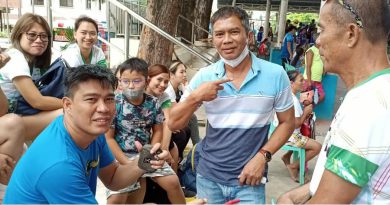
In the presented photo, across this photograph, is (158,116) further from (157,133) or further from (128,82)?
(128,82)

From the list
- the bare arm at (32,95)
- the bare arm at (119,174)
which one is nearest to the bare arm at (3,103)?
the bare arm at (32,95)

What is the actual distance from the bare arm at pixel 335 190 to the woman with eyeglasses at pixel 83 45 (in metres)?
2.71

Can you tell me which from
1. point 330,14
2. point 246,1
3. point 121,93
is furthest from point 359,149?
point 246,1

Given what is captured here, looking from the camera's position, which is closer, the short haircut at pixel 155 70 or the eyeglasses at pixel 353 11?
the eyeglasses at pixel 353 11

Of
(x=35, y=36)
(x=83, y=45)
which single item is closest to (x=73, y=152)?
(x=35, y=36)

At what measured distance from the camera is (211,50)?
1164cm

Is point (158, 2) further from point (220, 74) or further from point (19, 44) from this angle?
point (220, 74)

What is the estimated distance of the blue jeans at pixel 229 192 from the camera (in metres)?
2.16

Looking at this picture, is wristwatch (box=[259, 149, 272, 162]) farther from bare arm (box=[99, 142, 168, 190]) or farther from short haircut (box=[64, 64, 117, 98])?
short haircut (box=[64, 64, 117, 98])

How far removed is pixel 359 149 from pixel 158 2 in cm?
582

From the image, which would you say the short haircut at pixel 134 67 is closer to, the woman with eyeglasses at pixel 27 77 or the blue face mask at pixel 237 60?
the woman with eyeglasses at pixel 27 77

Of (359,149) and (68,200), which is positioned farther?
(68,200)

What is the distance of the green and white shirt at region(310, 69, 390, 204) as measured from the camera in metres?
1.16

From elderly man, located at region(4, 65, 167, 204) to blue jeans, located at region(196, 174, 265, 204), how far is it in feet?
1.19
